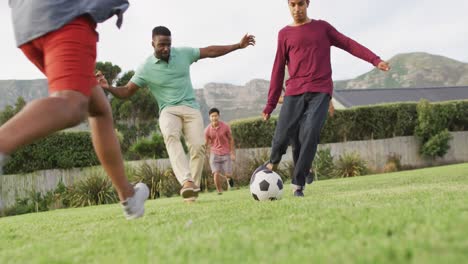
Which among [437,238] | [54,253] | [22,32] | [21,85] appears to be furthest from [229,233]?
[21,85]

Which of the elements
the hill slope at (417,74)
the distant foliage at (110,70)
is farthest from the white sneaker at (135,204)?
the hill slope at (417,74)

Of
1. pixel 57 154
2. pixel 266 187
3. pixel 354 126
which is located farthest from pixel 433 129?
pixel 266 187

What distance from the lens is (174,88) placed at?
713cm

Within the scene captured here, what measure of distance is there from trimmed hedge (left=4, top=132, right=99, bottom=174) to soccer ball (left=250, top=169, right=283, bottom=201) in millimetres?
12138

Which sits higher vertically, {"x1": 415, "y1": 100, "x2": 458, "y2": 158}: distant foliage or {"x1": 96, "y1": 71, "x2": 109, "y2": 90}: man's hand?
{"x1": 96, "y1": 71, "x2": 109, "y2": 90}: man's hand

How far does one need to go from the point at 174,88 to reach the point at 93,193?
344 inches

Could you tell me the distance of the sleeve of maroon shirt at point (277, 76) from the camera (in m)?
6.34

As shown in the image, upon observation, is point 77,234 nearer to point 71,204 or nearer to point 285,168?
point 71,204

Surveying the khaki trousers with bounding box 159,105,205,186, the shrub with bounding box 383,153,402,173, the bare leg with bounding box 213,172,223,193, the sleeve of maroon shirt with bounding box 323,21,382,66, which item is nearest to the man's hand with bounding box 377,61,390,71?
the sleeve of maroon shirt with bounding box 323,21,382,66

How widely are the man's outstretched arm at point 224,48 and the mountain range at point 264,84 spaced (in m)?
70.5

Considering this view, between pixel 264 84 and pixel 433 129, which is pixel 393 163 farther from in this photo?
pixel 264 84

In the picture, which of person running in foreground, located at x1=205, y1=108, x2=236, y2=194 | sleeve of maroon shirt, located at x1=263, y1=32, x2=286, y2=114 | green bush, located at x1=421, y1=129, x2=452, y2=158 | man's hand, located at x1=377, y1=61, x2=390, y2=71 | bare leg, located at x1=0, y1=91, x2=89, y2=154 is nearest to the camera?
bare leg, located at x1=0, y1=91, x2=89, y2=154

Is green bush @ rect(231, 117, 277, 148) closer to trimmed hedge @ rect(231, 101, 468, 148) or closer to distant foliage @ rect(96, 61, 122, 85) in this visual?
trimmed hedge @ rect(231, 101, 468, 148)

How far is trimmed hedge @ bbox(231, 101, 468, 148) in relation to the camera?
67.9 feet
